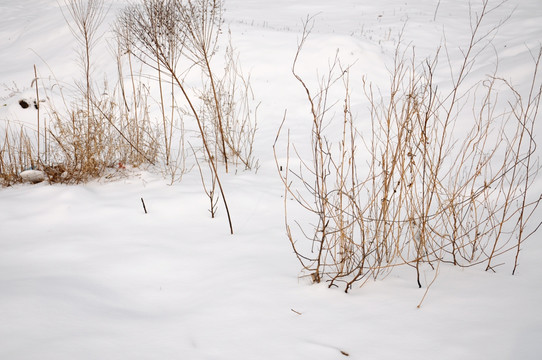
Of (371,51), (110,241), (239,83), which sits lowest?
(110,241)

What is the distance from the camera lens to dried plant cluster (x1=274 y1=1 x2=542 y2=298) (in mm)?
1562

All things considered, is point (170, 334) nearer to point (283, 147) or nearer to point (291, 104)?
point (283, 147)

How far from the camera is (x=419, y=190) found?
9.61 ft

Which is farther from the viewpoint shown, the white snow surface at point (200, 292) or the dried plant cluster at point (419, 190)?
the dried plant cluster at point (419, 190)

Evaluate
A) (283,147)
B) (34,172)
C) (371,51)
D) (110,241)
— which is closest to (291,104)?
(283,147)

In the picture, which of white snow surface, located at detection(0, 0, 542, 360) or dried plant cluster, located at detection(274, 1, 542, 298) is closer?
white snow surface, located at detection(0, 0, 542, 360)

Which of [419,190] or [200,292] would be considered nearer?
[200,292]

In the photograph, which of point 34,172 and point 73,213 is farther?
point 34,172

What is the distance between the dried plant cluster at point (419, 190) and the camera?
1.56 m

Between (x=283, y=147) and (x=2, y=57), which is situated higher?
(x=2, y=57)

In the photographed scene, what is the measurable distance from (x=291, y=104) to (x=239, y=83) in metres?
1.07

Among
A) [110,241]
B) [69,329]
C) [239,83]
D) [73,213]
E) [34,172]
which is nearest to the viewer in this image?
[69,329]

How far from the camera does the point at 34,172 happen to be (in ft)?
9.34

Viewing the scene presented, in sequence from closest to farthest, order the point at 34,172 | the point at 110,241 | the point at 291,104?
the point at 110,241, the point at 34,172, the point at 291,104
